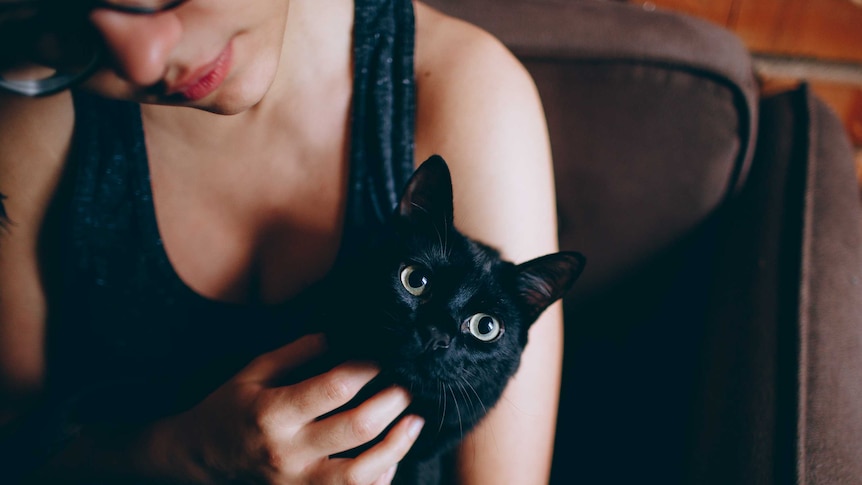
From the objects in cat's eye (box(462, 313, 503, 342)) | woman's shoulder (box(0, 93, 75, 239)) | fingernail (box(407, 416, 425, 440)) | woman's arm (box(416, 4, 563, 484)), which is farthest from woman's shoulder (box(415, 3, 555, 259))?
woman's shoulder (box(0, 93, 75, 239))

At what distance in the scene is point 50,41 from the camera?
17.1 inches

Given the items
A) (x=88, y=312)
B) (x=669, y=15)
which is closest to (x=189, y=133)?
(x=88, y=312)

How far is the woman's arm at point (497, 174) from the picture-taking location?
67 cm

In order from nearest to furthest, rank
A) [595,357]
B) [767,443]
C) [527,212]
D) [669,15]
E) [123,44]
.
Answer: [123,44]
[767,443]
[527,212]
[669,15]
[595,357]

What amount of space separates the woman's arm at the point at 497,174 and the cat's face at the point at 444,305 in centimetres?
7

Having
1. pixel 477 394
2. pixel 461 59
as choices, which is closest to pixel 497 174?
pixel 461 59

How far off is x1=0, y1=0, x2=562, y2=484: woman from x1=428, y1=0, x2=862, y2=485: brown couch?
0.18 m

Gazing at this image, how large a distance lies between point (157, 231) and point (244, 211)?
0.38 feet

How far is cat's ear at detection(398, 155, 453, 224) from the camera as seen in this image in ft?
1.82

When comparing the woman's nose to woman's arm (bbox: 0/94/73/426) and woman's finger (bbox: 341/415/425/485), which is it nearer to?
woman's arm (bbox: 0/94/73/426)

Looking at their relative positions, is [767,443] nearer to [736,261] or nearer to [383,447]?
[736,261]

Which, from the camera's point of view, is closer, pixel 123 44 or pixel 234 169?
pixel 123 44

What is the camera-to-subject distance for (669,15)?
2.80 feet

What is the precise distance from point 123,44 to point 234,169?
0.32 m
